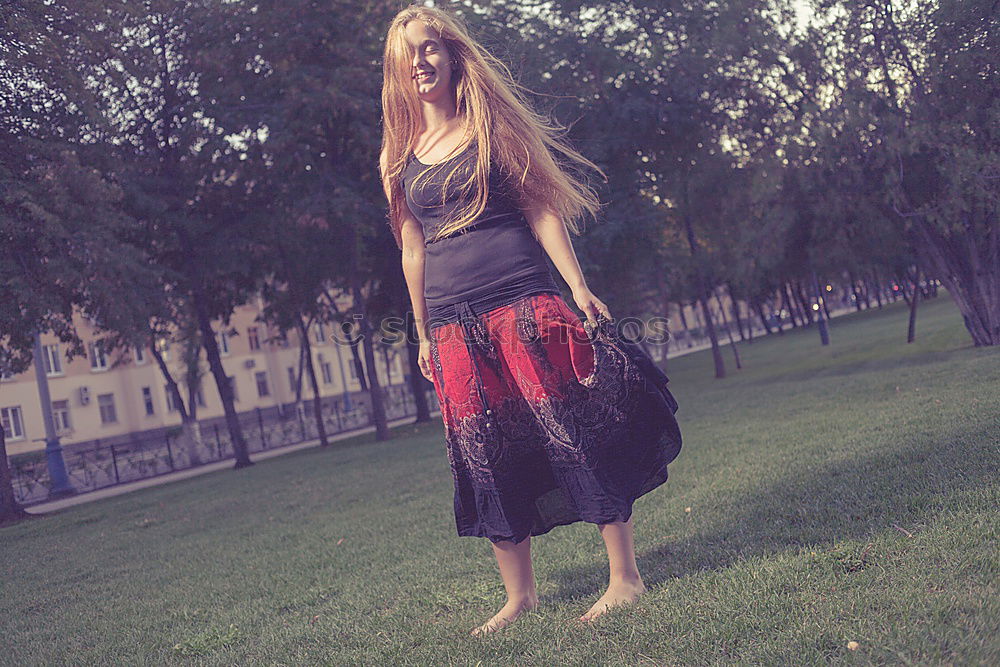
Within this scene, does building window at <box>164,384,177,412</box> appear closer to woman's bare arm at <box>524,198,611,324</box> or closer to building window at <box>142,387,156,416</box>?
building window at <box>142,387,156,416</box>

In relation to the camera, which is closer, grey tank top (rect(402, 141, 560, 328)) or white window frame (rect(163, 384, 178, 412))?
grey tank top (rect(402, 141, 560, 328))

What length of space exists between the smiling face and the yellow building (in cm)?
4009

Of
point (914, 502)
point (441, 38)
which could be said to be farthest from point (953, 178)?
point (441, 38)

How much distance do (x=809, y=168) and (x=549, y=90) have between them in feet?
19.9

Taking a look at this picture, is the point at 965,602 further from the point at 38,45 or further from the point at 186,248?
the point at 186,248

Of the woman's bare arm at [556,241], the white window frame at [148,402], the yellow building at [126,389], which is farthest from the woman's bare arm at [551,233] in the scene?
the white window frame at [148,402]

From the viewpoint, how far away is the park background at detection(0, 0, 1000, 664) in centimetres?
363

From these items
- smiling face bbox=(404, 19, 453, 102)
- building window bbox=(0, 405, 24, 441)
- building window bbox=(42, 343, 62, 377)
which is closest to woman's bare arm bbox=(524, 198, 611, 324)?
smiling face bbox=(404, 19, 453, 102)

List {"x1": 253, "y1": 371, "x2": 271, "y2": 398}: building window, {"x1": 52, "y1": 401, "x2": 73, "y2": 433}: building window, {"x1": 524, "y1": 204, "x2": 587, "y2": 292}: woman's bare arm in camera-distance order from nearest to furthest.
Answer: {"x1": 524, "y1": 204, "x2": 587, "y2": 292}: woman's bare arm
{"x1": 52, "y1": 401, "x2": 73, "y2": 433}: building window
{"x1": 253, "y1": 371, "x2": 271, "y2": 398}: building window

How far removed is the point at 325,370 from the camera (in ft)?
216

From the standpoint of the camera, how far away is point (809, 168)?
17.1 m

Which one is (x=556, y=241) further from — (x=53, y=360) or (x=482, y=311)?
(x=53, y=360)

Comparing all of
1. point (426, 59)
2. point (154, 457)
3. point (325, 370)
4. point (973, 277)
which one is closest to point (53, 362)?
point (325, 370)

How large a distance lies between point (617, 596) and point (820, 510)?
151 centimetres
